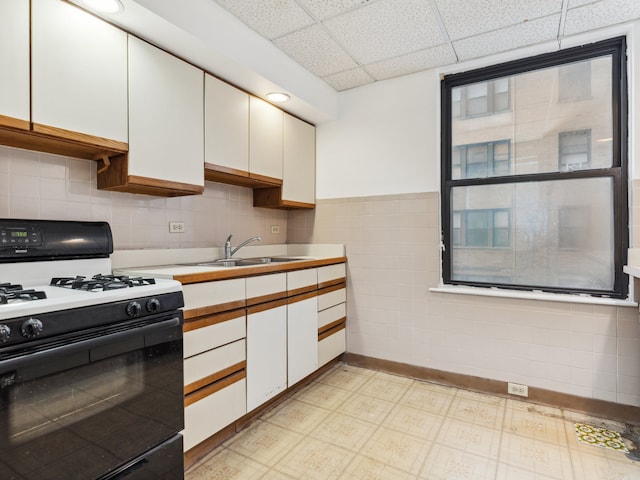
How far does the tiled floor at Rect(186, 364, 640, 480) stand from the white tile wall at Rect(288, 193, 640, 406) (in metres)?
0.24

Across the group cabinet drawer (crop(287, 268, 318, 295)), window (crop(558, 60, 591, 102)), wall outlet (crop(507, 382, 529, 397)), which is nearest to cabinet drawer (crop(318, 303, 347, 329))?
cabinet drawer (crop(287, 268, 318, 295))

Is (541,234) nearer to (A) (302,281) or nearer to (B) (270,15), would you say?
(A) (302,281)

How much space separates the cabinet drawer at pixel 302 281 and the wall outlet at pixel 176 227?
0.83 m

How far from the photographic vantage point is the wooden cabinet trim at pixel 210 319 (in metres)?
1.74

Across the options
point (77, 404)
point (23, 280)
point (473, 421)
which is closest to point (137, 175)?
point (23, 280)

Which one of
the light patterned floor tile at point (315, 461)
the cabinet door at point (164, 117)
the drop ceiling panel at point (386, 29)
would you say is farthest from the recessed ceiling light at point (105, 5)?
the light patterned floor tile at point (315, 461)

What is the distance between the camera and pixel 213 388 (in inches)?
73.5

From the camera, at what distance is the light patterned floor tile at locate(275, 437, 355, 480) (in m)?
1.76

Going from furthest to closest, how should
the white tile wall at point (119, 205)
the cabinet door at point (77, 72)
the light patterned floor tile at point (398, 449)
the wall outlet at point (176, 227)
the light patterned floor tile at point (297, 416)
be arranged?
1. the wall outlet at point (176, 227)
2. the light patterned floor tile at point (297, 416)
3. the light patterned floor tile at point (398, 449)
4. the white tile wall at point (119, 205)
5. the cabinet door at point (77, 72)

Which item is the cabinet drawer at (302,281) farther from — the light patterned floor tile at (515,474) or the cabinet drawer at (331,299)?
the light patterned floor tile at (515,474)

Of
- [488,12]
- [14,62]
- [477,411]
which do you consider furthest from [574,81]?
[14,62]

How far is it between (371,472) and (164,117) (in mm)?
2215

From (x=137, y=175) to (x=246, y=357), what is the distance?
3.93 feet

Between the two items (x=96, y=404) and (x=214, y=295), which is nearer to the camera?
(x=96, y=404)
